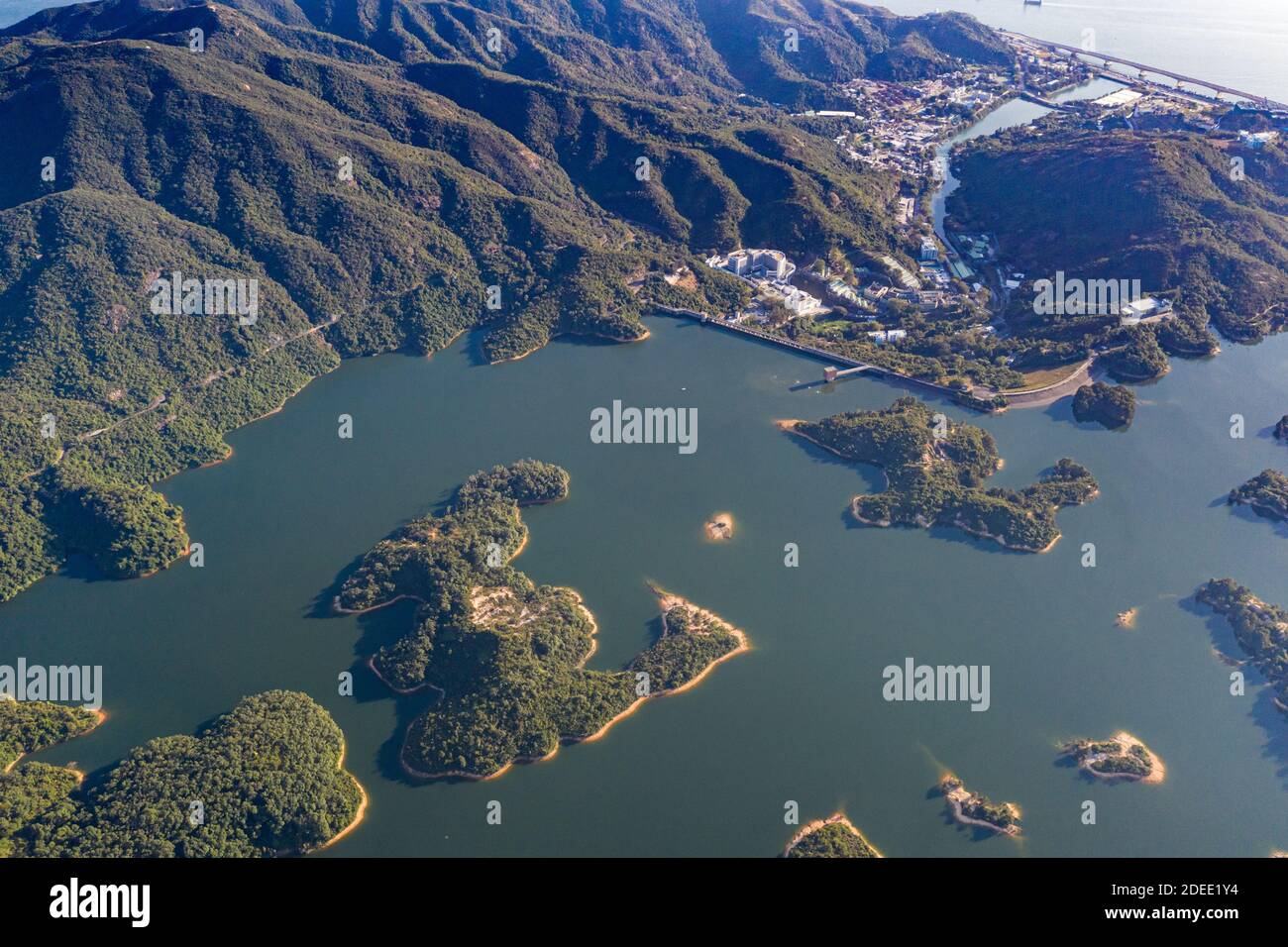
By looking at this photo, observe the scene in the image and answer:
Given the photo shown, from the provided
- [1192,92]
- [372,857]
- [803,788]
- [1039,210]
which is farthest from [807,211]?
[1192,92]

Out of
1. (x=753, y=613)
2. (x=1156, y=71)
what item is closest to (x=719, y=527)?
(x=753, y=613)

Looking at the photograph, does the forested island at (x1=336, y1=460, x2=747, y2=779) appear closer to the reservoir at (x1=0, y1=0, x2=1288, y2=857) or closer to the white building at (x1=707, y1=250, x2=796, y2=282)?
the reservoir at (x1=0, y1=0, x2=1288, y2=857)

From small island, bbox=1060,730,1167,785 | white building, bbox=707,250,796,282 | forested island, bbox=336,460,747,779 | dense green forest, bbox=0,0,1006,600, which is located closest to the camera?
small island, bbox=1060,730,1167,785

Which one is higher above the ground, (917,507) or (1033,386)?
(1033,386)

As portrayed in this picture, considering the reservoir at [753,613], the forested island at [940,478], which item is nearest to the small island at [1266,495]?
the reservoir at [753,613]

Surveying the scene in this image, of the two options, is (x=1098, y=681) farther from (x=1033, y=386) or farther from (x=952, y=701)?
(x=1033, y=386)

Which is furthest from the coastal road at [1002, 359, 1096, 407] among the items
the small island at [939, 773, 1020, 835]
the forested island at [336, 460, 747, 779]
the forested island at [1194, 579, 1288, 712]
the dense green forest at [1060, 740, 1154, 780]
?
the small island at [939, 773, 1020, 835]
